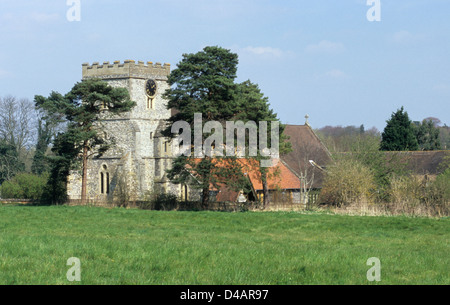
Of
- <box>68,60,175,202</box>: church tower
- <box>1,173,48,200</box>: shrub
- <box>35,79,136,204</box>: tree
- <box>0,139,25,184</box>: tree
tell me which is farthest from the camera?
<box>0,139,25,184</box>: tree

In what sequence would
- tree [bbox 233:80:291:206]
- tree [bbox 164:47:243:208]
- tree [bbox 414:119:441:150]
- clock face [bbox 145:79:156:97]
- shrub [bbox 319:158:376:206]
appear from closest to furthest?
shrub [bbox 319:158:376:206], tree [bbox 164:47:243:208], tree [bbox 233:80:291:206], clock face [bbox 145:79:156:97], tree [bbox 414:119:441:150]

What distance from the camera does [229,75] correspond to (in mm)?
36625

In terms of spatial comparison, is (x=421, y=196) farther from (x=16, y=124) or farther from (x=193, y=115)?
(x=16, y=124)

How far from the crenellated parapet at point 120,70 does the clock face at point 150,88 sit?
59 centimetres

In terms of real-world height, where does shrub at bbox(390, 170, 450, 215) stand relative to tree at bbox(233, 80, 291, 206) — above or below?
below

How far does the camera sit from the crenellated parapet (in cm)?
5422

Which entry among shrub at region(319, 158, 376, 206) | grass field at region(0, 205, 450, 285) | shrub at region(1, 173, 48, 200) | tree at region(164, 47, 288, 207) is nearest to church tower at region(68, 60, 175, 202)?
shrub at region(1, 173, 48, 200)

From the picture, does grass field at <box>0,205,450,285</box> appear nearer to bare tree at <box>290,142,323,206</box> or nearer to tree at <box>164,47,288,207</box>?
tree at <box>164,47,288,207</box>

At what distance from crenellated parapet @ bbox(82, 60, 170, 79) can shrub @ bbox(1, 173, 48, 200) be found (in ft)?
37.2

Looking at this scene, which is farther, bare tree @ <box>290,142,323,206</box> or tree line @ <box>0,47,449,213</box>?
bare tree @ <box>290,142,323,206</box>

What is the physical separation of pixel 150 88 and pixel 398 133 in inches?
984
